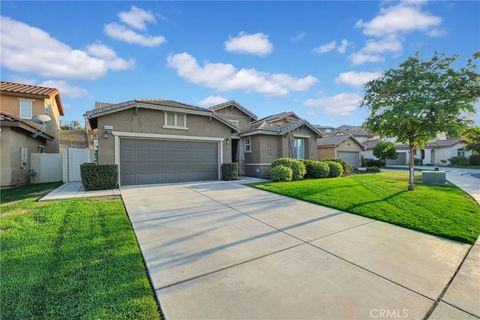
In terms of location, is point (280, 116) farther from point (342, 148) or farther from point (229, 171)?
point (229, 171)

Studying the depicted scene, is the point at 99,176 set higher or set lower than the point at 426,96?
lower

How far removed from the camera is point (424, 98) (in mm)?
8672

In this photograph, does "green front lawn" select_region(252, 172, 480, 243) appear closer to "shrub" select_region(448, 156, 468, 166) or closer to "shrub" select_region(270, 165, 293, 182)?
"shrub" select_region(270, 165, 293, 182)

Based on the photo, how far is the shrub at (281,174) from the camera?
39.2ft

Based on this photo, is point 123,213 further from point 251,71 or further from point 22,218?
point 251,71

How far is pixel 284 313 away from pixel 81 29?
11700mm

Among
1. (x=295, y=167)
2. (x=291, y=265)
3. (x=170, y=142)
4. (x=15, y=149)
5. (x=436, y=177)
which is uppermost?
(x=170, y=142)

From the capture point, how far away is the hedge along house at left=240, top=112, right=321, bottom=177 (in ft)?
48.2

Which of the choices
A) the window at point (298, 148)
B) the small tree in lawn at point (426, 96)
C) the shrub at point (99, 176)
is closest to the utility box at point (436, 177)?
the small tree in lawn at point (426, 96)

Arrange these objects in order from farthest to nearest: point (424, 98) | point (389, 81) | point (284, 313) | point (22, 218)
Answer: point (389, 81)
point (424, 98)
point (22, 218)
point (284, 313)

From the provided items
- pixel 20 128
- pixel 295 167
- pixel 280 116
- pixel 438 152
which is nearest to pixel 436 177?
pixel 295 167

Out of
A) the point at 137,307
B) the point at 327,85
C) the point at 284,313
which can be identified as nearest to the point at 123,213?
the point at 137,307

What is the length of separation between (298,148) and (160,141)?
9930 millimetres

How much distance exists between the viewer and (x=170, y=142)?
11.7m
